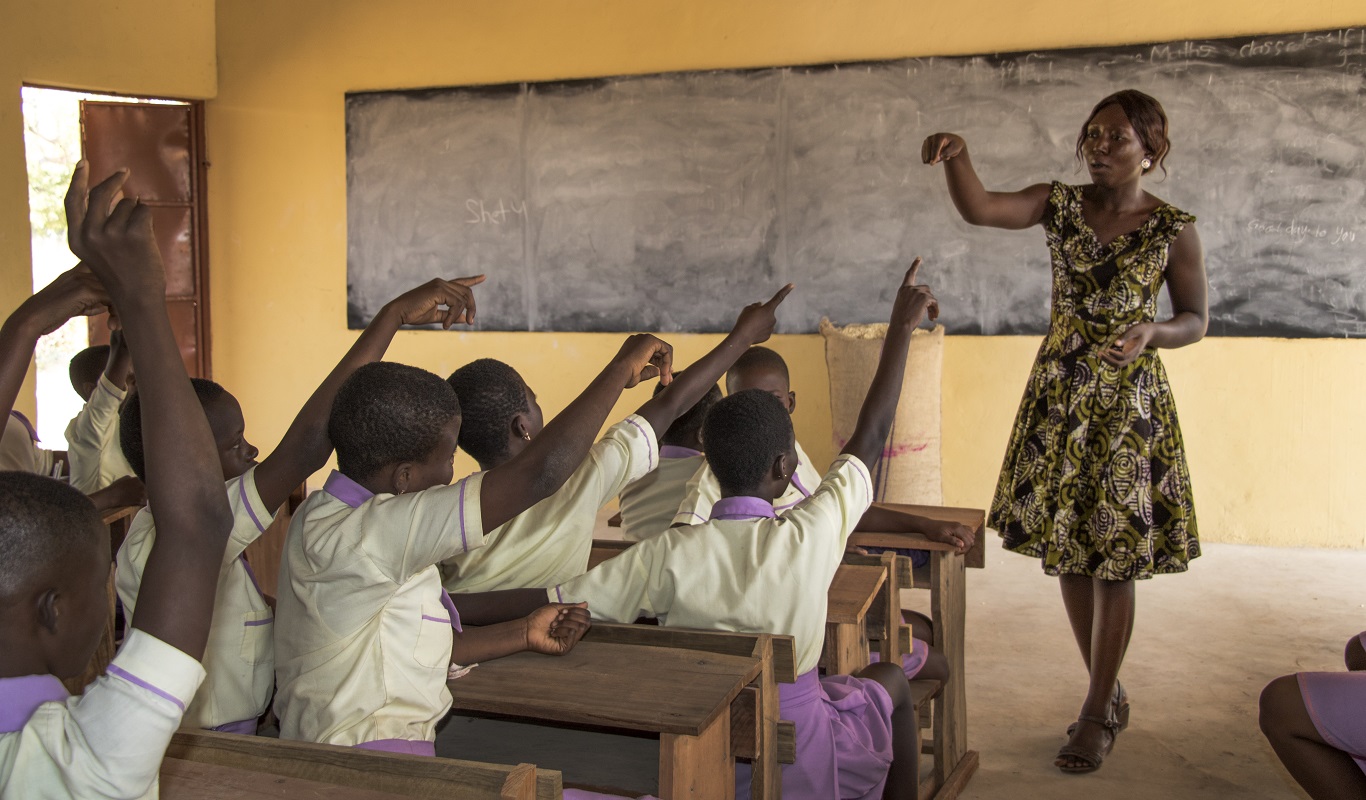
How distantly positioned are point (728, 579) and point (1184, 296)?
1.49 meters

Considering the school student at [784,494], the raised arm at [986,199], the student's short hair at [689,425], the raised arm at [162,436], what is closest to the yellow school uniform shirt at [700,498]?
the school student at [784,494]

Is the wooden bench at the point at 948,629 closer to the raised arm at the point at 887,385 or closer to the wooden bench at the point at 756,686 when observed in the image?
the raised arm at the point at 887,385

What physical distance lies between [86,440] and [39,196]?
9179 mm

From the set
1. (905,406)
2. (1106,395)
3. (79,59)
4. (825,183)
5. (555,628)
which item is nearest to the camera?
(555,628)

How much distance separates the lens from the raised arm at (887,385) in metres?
2.06

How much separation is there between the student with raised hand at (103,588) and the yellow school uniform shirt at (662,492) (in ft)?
5.35

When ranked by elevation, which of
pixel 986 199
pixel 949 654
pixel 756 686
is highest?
pixel 986 199

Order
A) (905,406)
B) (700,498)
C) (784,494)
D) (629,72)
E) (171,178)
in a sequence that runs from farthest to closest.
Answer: (171,178)
(629,72)
(905,406)
(784,494)
(700,498)

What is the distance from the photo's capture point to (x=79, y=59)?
618cm

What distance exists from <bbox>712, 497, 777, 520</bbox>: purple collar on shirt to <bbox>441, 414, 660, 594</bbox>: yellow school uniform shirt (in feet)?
0.52

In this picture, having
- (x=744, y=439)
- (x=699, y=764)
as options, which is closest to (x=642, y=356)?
(x=744, y=439)

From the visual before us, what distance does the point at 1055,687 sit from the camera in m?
3.27

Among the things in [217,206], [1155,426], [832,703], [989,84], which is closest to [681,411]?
[832,703]

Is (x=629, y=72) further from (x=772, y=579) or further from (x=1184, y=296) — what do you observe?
(x=772, y=579)
